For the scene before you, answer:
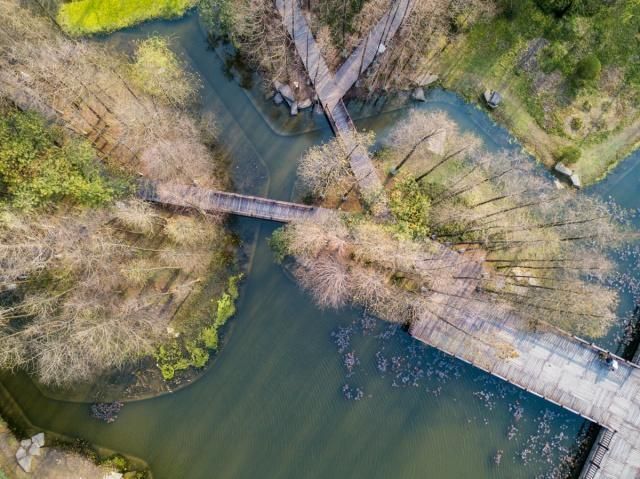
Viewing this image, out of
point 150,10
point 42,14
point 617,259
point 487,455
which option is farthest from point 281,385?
point 42,14

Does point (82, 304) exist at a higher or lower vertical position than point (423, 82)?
lower

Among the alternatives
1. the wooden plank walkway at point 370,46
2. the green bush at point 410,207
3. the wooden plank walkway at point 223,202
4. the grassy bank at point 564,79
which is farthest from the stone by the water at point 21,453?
the grassy bank at point 564,79

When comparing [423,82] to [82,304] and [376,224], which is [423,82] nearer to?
[376,224]

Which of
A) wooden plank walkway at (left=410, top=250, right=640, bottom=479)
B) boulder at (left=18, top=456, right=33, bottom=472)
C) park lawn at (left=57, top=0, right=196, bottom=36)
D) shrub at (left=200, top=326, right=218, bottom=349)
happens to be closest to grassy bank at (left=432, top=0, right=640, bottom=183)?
wooden plank walkway at (left=410, top=250, right=640, bottom=479)

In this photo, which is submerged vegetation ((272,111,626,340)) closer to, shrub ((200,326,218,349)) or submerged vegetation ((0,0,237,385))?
shrub ((200,326,218,349))

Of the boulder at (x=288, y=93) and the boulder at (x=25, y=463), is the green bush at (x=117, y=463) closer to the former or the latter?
the boulder at (x=25, y=463)

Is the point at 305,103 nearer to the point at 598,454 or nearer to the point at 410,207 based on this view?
the point at 410,207
